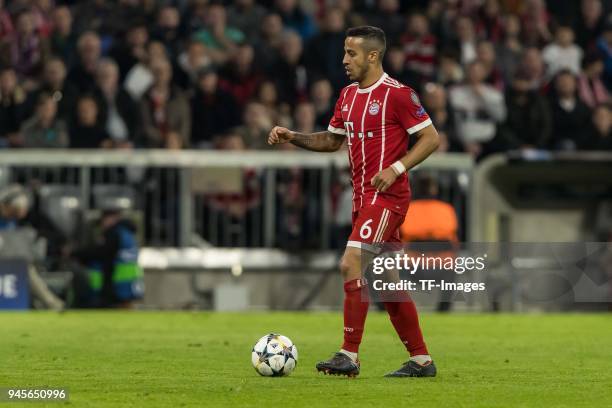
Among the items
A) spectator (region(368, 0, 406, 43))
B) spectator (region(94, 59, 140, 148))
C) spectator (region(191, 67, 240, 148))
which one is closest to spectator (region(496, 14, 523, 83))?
spectator (region(368, 0, 406, 43))

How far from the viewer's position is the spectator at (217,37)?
21109mm

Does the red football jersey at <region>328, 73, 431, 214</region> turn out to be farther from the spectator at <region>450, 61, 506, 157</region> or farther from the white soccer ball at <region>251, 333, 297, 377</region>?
the spectator at <region>450, 61, 506, 157</region>

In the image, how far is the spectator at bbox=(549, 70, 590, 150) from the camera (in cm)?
2078

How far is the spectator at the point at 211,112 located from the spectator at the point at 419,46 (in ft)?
8.85

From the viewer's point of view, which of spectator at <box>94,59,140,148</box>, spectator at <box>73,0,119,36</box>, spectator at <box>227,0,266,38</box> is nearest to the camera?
spectator at <box>94,59,140,148</box>

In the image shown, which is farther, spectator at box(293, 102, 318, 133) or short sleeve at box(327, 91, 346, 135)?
spectator at box(293, 102, 318, 133)

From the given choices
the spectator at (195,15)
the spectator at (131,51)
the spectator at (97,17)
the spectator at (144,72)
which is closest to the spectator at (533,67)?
the spectator at (195,15)

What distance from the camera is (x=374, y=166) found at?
9641 mm

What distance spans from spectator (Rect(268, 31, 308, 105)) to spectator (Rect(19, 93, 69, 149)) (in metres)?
3.14

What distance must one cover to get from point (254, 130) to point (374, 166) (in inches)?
397

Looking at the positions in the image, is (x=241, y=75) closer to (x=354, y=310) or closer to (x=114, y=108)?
(x=114, y=108)

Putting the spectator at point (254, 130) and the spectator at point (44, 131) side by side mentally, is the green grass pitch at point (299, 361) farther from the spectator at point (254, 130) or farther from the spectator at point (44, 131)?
the spectator at point (254, 130)

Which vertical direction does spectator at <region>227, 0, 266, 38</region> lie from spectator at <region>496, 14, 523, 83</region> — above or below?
above

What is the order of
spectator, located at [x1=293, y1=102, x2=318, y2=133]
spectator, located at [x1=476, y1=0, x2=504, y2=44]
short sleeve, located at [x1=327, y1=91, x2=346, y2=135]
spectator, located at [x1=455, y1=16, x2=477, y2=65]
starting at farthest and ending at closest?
1. spectator, located at [x1=476, y1=0, x2=504, y2=44]
2. spectator, located at [x1=455, y1=16, x2=477, y2=65]
3. spectator, located at [x1=293, y1=102, x2=318, y2=133]
4. short sleeve, located at [x1=327, y1=91, x2=346, y2=135]
